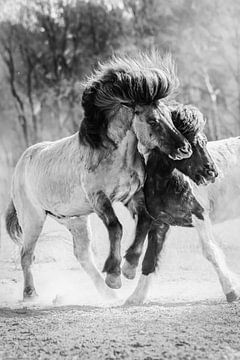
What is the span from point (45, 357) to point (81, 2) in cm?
2097

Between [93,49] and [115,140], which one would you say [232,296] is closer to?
[115,140]

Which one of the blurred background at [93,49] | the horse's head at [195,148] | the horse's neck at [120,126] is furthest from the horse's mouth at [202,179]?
the blurred background at [93,49]

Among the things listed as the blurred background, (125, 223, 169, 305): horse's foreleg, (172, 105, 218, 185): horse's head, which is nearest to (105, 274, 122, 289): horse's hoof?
(125, 223, 169, 305): horse's foreleg

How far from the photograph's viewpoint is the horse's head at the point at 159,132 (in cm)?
570

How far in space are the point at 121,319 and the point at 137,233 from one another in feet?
3.95

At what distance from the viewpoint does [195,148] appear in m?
6.07

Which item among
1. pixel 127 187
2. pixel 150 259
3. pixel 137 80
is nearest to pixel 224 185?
pixel 150 259

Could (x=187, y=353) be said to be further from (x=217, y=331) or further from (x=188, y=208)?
(x=188, y=208)

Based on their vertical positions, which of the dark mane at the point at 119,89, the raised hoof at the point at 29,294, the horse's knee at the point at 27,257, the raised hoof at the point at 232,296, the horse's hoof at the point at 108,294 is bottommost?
the raised hoof at the point at 29,294

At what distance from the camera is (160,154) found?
240 inches

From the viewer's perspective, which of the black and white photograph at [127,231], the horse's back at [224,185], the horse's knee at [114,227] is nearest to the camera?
the black and white photograph at [127,231]

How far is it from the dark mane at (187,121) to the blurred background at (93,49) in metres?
15.2

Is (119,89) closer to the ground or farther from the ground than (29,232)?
farther from the ground

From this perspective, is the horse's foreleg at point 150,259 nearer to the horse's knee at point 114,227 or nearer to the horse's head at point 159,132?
the horse's knee at point 114,227
